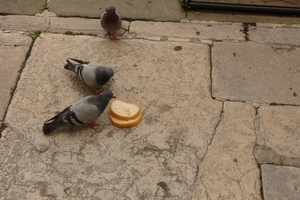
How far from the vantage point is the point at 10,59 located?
3.36m

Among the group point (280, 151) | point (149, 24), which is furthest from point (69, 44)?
point (280, 151)

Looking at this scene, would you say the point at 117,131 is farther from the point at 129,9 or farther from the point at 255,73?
the point at 129,9

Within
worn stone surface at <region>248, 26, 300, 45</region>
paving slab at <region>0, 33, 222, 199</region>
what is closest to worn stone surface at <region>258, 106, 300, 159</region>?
paving slab at <region>0, 33, 222, 199</region>

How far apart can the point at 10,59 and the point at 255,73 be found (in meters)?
2.40

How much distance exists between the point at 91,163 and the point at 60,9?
2.09m

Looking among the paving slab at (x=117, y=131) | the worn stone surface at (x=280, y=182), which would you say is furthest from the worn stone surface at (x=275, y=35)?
the worn stone surface at (x=280, y=182)

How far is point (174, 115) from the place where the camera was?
9.68 feet

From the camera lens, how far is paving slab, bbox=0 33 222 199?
8.33 ft

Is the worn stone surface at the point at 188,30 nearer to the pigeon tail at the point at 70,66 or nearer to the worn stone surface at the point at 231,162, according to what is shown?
the pigeon tail at the point at 70,66

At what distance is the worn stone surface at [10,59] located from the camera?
3.09 metres

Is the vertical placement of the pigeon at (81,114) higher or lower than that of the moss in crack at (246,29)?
lower

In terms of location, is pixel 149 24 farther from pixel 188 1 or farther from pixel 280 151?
pixel 280 151

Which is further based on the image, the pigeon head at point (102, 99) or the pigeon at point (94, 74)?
the pigeon at point (94, 74)

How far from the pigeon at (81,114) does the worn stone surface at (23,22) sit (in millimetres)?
1424
